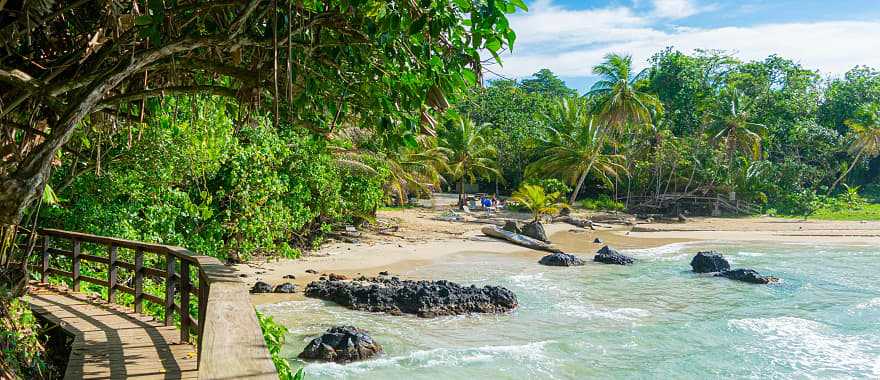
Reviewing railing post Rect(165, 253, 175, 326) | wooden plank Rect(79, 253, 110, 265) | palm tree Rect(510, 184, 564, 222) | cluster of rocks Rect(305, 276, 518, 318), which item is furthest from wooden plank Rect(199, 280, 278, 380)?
palm tree Rect(510, 184, 564, 222)

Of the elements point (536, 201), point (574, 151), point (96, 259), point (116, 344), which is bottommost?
point (116, 344)

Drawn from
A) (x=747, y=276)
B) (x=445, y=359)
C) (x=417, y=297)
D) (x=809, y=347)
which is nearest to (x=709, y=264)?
(x=747, y=276)

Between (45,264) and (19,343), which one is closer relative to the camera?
(19,343)

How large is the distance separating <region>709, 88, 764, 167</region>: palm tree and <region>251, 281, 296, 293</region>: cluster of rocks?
27.1m

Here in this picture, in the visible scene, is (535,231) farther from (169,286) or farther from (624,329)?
(169,286)

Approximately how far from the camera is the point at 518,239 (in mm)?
22875

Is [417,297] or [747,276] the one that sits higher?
[417,297]

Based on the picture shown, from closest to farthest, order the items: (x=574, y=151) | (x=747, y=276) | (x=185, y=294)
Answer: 1. (x=185, y=294)
2. (x=747, y=276)
3. (x=574, y=151)

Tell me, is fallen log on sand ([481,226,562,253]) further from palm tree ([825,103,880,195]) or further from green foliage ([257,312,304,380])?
palm tree ([825,103,880,195])

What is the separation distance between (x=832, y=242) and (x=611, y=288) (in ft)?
47.3

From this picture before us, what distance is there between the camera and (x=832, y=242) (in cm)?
2545

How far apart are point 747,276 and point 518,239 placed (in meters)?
7.72

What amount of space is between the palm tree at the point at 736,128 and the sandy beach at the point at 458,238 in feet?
11.5

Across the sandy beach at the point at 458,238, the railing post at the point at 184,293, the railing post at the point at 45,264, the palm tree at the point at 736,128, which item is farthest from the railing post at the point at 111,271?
the palm tree at the point at 736,128
